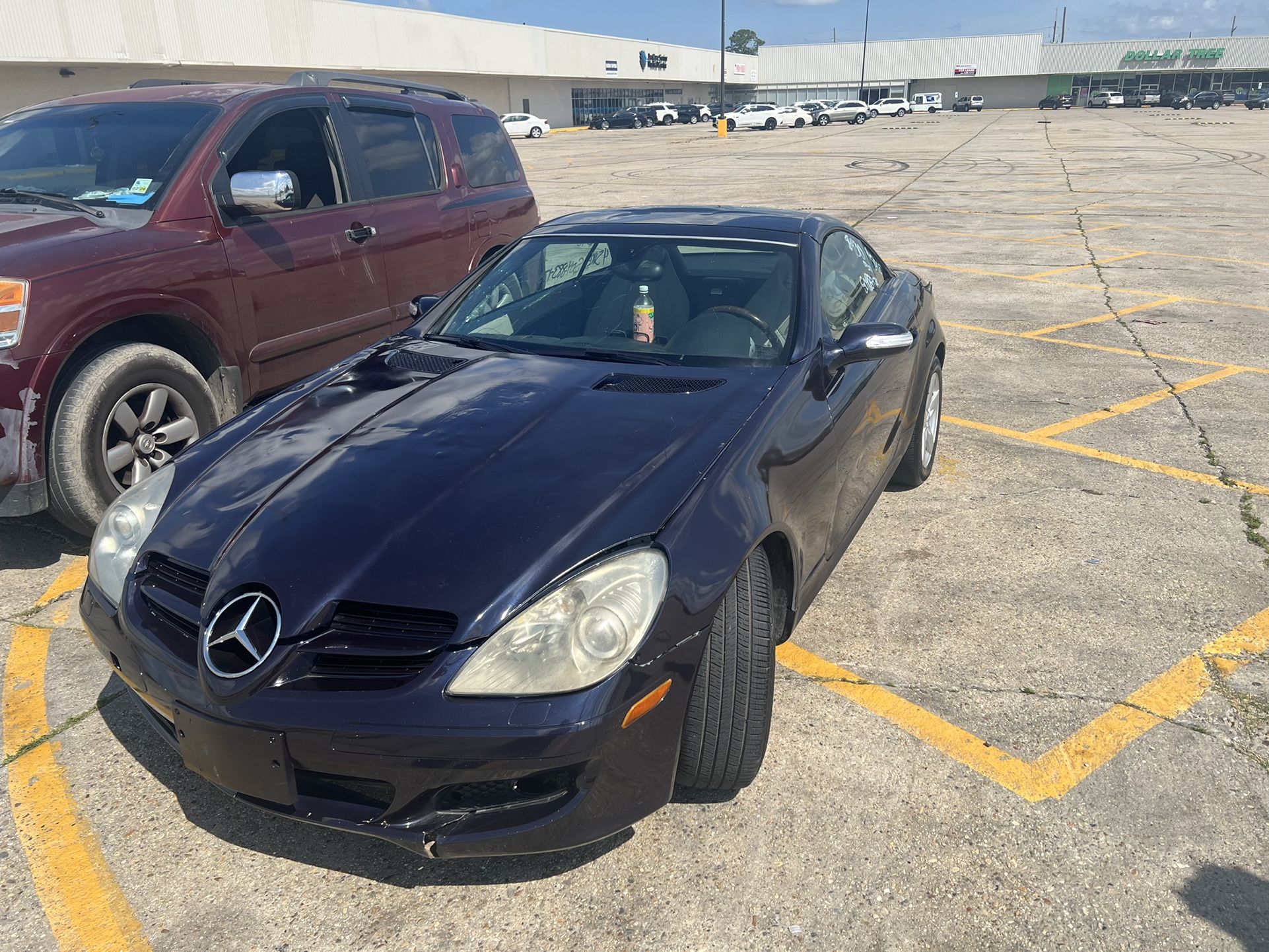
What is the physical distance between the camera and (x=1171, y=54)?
8944cm

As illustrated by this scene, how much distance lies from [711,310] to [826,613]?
1269 millimetres

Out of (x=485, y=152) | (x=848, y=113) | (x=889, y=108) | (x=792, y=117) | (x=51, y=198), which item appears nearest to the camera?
(x=51, y=198)

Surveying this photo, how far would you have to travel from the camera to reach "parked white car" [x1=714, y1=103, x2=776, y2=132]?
53.3m

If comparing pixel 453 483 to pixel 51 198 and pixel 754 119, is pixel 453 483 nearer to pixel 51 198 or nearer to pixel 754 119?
pixel 51 198

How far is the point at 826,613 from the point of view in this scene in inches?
146

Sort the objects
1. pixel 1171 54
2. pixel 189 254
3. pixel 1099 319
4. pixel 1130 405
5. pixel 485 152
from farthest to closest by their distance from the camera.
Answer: pixel 1171 54, pixel 1099 319, pixel 485 152, pixel 1130 405, pixel 189 254

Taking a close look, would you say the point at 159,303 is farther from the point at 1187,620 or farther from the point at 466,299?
the point at 1187,620

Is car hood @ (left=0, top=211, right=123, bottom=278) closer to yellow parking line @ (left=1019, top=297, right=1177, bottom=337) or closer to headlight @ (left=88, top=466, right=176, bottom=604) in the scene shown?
headlight @ (left=88, top=466, right=176, bottom=604)

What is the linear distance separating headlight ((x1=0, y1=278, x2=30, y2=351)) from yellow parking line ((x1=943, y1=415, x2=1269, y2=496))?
16.3ft

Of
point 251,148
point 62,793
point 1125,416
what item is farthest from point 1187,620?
point 251,148

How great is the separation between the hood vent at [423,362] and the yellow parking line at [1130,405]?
152 inches

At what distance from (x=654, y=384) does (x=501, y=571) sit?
3.61 feet

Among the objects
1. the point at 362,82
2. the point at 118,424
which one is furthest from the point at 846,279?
the point at 362,82

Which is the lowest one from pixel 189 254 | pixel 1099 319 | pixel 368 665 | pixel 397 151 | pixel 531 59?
pixel 1099 319
